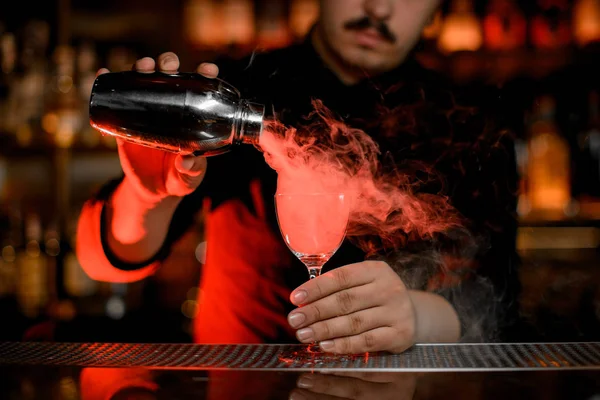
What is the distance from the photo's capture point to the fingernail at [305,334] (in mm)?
1005

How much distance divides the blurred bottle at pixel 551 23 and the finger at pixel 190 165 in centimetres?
198

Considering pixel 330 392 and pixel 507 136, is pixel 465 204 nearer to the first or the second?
pixel 507 136

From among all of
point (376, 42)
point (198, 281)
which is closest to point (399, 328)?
point (376, 42)

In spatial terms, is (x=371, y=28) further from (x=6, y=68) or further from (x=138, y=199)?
(x=6, y=68)

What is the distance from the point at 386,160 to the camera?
5.70 ft

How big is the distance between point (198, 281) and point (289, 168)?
5.71 ft

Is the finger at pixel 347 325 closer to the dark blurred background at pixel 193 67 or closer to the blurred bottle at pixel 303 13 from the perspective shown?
the dark blurred background at pixel 193 67

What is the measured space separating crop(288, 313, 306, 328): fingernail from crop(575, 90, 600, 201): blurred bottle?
2.09 m

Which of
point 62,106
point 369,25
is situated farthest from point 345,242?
point 62,106

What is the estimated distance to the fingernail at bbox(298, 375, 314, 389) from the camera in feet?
2.65

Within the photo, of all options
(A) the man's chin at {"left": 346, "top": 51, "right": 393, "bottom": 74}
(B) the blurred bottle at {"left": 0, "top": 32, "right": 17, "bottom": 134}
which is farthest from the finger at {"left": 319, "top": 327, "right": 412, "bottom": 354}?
(B) the blurred bottle at {"left": 0, "top": 32, "right": 17, "bottom": 134}

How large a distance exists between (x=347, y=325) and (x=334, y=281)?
71 millimetres

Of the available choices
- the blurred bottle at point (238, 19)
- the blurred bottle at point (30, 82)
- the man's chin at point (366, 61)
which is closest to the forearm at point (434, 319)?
the man's chin at point (366, 61)

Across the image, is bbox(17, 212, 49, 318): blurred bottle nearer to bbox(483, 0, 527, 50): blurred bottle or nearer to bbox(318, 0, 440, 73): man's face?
bbox(318, 0, 440, 73): man's face
